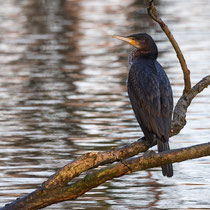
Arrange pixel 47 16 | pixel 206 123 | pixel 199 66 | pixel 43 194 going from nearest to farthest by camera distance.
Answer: pixel 43 194
pixel 206 123
pixel 199 66
pixel 47 16

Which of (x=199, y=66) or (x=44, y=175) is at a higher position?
(x=199, y=66)

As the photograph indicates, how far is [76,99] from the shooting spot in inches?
460

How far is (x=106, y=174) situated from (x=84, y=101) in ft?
20.5

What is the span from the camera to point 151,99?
19.5 feet

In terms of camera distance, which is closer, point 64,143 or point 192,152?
point 192,152

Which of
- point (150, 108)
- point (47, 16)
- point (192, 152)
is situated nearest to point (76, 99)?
point (150, 108)

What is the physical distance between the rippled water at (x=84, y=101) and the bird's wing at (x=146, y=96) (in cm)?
113

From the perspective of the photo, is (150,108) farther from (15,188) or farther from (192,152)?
(15,188)

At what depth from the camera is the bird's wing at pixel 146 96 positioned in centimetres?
588

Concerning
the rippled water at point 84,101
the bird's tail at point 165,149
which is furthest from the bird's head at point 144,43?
the rippled water at point 84,101

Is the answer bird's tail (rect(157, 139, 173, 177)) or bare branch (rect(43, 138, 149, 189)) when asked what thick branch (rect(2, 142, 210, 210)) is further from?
bird's tail (rect(157, 139, 173, 177))

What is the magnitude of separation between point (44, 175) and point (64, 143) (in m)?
1.38

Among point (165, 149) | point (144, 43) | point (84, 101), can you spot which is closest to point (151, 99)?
point (165, 149)

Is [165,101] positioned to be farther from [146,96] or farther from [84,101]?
[84,101]
